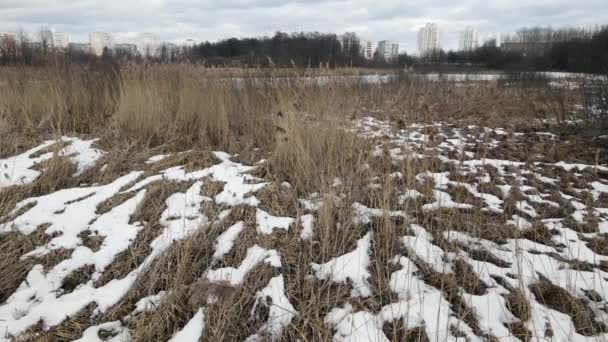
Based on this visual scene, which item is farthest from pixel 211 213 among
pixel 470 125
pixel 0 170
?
pixel 470 125

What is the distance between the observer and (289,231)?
2.28 metres

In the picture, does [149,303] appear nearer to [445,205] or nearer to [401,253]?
[401,253]

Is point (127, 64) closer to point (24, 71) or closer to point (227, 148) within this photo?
point (24, 71)

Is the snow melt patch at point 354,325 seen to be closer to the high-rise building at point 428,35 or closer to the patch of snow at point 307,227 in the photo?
the patch of snow at point 307,227

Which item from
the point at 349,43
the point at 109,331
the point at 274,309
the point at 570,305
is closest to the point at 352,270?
the point at 274,309

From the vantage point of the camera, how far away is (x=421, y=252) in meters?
1.99

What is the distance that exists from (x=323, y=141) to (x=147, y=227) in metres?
1.62

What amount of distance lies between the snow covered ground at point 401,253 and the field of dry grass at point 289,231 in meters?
0.01

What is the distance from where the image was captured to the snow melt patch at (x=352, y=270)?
177 centimetres

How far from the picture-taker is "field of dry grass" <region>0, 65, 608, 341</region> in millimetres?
1577

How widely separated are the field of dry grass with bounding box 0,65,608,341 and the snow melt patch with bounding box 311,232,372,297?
0.01m

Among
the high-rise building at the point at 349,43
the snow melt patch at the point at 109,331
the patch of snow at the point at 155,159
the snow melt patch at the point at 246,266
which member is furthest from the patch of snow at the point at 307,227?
the high-rise building at the point at 349,43

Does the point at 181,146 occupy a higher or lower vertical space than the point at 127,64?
lower

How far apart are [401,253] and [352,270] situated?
350 mm
